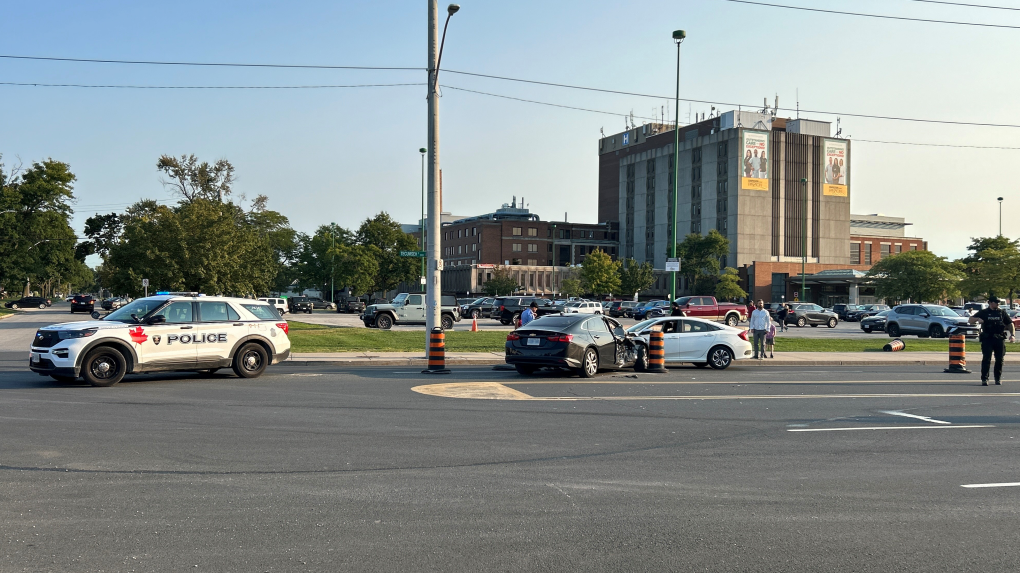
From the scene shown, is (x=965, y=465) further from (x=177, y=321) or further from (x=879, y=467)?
(x=177, y=321)

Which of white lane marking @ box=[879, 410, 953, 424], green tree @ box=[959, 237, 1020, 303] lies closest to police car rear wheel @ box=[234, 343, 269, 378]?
white lane marking @ box=[879, 410, 953, 424]

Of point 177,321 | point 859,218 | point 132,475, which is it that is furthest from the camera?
point 859,218

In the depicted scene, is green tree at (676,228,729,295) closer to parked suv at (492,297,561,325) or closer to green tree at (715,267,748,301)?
green tree at (715,267,748,301)

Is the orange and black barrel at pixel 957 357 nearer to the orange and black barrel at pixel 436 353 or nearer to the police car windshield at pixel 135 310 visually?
the orange and black barrel at pixel 436 353

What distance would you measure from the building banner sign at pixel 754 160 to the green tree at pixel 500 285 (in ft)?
113

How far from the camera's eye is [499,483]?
7320mm

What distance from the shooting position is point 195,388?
14891 mm

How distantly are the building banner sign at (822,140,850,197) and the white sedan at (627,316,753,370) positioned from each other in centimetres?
10216

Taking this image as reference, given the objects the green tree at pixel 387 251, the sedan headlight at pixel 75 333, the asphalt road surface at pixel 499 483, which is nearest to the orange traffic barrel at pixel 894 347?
the asphalt road surface at pixel 499 483

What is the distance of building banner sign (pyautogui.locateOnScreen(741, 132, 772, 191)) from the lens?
109688 millimetres

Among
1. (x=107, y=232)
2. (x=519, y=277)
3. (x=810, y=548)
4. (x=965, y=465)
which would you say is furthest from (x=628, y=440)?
(x=519, y=277)

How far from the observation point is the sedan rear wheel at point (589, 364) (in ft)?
59.1

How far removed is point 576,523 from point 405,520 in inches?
50.8

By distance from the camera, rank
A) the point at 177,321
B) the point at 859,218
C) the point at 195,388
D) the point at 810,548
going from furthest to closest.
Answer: the point at 859,218
the point at 177,321
the point at 195,388
the point at 810,548
